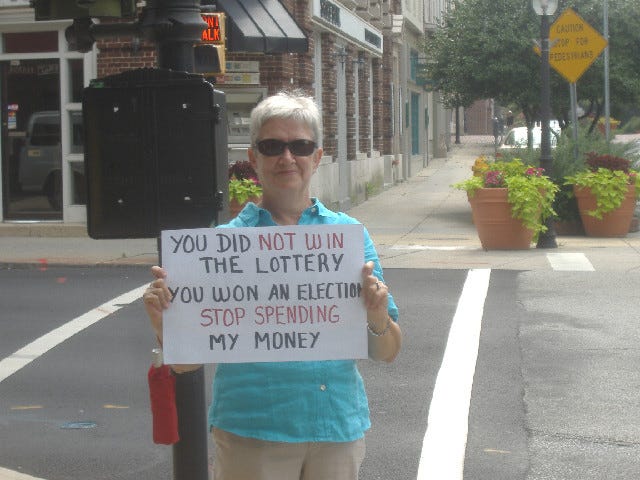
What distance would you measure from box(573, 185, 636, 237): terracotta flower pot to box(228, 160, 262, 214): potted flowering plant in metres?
5.45

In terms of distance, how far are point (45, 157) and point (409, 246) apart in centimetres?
611

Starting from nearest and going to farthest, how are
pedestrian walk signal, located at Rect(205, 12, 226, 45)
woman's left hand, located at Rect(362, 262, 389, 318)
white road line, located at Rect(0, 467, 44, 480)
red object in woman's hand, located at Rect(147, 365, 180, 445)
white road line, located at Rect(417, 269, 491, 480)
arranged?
1. woman's left hand, located at Rect(362, 262, 389, 318)
2. red object in woman's hand, located at Rect(147, 365, 180, 445)
3. white road line, located at Rect(0, 467, 44, 480)
4. white road line, located at Rect(417, 269, 491, 480)
5. pedestrian walk signal, located at Rect(205, 12, 226, 45)

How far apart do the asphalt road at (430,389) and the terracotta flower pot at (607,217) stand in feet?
18.6

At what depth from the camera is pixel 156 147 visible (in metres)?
4.50

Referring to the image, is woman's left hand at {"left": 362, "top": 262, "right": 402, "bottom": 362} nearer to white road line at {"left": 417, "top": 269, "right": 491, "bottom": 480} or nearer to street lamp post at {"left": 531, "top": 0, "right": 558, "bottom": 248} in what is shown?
white road line at {"left": 417, "top": 269, "right": 491, "bottom": 480}

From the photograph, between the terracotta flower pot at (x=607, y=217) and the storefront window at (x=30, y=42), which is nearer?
the terracotta flower pot at (x=607, y=217)

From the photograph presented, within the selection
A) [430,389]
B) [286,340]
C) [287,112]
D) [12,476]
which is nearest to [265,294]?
[286,340]

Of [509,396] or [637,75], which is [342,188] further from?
[509,396]

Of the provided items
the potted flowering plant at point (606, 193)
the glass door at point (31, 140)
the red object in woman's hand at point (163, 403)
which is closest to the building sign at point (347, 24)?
the glass door at point (31, 140)

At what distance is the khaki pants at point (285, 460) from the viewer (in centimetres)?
352

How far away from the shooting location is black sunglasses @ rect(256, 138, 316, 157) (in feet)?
11.8

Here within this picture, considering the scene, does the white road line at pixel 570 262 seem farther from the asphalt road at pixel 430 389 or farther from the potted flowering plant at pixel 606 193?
the potted flowering plant at pixel 606 193

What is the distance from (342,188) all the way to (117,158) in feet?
71.5

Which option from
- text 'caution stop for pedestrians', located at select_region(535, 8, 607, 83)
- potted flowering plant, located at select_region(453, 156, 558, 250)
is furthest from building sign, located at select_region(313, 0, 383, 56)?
potted flowering plant, located at select_region(453, 156, 558, 250)
